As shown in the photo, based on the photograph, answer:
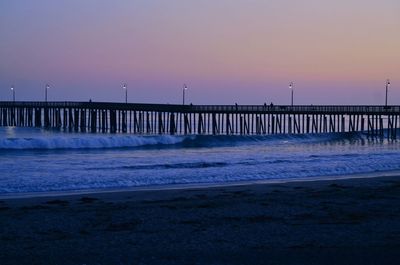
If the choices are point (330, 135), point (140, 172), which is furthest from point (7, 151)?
point (330, 135)

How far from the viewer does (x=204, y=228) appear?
8914 millimetres

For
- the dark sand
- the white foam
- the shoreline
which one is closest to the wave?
the white foam

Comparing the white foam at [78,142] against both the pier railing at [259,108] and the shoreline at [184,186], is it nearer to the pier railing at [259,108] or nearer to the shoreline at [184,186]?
the pier railing at [259,108]

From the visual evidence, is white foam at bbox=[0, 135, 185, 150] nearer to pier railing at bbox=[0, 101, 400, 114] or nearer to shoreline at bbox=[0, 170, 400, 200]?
pier railing at bbox=[0, 101, 400, 114]

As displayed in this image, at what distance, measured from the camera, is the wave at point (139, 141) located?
32.1m

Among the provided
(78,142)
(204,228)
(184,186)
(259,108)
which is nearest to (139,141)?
(78,142)

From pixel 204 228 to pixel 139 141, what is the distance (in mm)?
28319

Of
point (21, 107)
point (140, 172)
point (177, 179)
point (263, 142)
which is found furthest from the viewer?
point (21, 107)

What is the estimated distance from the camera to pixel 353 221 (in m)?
9.57

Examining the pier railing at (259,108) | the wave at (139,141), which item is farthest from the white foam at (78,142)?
the pier railing at (259,108)

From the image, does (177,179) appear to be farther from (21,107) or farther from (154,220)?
(21,107)

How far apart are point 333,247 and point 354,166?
14.4 metres

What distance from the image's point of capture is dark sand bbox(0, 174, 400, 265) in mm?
7047

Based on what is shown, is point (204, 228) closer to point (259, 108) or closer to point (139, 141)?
point (139, 141)
